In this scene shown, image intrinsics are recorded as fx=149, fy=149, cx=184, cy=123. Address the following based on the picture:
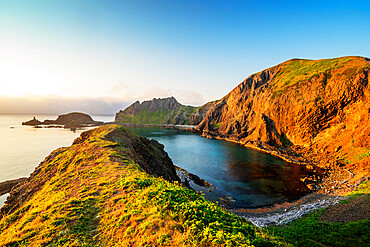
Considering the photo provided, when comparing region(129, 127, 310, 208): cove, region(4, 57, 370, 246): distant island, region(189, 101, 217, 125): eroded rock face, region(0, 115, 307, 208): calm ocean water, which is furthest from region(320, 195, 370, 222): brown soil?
region(189, 101, 217, 125): eroded rock face

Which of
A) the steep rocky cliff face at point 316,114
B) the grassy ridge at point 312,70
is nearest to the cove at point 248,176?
the steep rocky cliff face at point 316,114

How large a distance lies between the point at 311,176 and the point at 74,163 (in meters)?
51.8

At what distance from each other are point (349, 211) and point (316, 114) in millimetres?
56773

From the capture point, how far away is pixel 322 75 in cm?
6812

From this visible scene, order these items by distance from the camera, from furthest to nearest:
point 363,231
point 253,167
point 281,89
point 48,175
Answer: point 281,89 < point 253,167 < point 48,175 < point 363,231

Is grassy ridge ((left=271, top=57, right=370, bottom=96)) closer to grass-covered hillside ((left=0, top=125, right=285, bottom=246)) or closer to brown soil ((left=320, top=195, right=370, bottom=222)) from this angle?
brown soil ((left=320, top=195, right=370, bottom=222))

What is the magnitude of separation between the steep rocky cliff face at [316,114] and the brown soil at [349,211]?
2296 cm

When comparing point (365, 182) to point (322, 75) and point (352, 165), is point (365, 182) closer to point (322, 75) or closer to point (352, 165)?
point (352, 165)

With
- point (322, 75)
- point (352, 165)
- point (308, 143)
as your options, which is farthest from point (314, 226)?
point (322, 75)

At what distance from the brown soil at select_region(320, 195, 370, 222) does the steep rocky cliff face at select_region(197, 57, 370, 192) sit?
22962 millimetres

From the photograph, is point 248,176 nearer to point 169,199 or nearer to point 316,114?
point 169,199

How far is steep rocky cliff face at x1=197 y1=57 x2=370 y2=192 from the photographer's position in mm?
48688

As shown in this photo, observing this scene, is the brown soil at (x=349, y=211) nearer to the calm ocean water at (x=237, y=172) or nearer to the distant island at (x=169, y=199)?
the distant island at (x=169, y=199)

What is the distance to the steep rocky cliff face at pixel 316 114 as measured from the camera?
160ft
